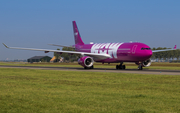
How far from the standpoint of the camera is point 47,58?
19325 cm

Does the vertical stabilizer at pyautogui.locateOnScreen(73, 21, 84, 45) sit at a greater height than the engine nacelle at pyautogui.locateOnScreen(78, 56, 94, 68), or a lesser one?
greater

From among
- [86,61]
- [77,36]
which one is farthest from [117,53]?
[77,36]

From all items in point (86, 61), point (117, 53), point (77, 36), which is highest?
point (77, 36)

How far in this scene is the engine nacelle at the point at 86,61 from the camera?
141ft

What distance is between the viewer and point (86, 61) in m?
43.8

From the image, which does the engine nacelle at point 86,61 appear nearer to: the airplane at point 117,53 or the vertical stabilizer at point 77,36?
the airplane at point 117,53

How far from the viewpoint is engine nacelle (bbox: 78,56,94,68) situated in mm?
43031

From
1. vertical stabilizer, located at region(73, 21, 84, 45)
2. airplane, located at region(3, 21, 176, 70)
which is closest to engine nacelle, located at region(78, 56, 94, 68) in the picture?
airplane, located at region(3, 21, 176, 70)

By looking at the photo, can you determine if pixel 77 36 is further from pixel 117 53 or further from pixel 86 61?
pixel 117 53

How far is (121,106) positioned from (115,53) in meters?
33.3

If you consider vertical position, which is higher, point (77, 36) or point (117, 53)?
point (77, 36)

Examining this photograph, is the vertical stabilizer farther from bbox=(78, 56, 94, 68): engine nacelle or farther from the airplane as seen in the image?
bbox=(78, 56, 94, 68): engine nacelle

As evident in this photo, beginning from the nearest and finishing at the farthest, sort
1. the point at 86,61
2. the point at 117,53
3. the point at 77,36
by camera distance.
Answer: the point at 117,53, the point at 86,61, the point at 77,36

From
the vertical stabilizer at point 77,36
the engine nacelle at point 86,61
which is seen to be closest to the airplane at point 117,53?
the engine nacelle at point 86,61
